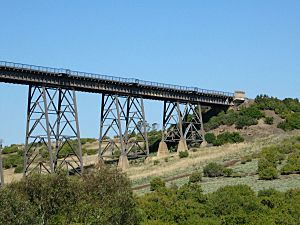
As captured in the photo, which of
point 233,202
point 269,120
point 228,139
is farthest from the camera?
point 269,120

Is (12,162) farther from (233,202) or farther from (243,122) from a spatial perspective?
(233,202)

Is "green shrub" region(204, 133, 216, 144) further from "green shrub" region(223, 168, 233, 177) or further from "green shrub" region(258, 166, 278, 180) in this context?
"green shrub" region(258, 166, 278, 180)

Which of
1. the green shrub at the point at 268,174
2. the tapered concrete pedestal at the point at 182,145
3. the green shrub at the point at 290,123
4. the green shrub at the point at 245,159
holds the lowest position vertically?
the green shrub at the point at 268,174

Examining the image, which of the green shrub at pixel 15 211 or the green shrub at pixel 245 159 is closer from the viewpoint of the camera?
the green shrub at pixel 15 211

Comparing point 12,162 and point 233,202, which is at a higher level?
point 12,162

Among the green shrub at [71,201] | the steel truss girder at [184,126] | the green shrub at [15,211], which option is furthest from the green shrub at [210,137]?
the green shrub at [15,211]

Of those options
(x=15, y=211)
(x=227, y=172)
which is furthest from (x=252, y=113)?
(x=15, y=211)

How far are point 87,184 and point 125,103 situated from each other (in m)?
32.4

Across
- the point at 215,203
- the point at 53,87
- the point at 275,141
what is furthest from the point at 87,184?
the point at 275,141

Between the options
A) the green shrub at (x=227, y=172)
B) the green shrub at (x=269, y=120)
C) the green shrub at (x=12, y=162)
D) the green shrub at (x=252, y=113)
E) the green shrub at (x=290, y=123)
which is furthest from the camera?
the green shrub at (x=12, y=162)

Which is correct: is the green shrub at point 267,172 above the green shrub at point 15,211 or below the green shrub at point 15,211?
above

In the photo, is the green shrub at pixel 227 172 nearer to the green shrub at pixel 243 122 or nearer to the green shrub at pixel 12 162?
the green shrub at pixel 243 122

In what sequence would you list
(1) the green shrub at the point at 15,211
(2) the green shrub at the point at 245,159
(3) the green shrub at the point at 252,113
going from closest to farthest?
(1) the green shrub at the point at 15,211
(2) the green shrub at the point at 245,159
(3) the green shrub at the point at 252,113

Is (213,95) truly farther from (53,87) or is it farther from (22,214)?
(22,214)
